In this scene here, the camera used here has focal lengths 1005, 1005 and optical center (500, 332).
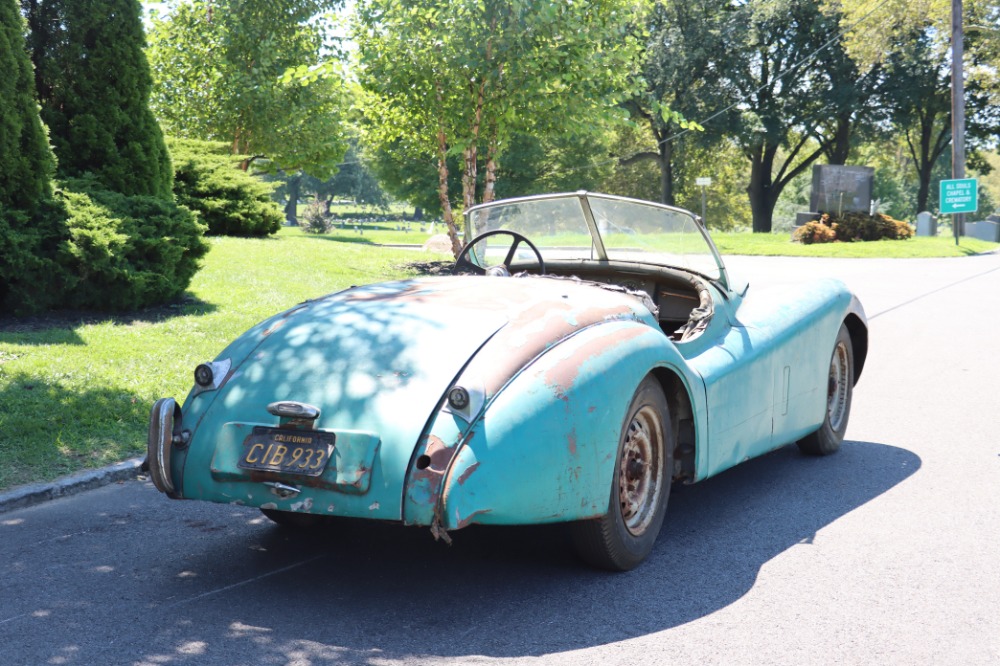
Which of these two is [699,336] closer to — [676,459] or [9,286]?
[676,459]

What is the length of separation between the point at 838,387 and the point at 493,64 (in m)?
9.56

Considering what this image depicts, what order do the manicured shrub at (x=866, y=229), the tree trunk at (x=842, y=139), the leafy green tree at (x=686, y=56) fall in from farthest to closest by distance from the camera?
the tree trunk at (x=842, y=139) < the leafy green tree at (x=686, y=56) < the manicured shrub at (x=866, y=229)

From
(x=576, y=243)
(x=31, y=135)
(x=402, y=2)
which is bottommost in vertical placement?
(x=576, y=243)

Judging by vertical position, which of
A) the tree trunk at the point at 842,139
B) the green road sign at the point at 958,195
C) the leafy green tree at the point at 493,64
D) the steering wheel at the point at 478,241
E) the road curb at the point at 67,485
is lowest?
the road curb at the point at 67,485

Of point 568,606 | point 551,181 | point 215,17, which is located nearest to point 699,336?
point 568,606

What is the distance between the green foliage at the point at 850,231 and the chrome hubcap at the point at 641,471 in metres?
31.3

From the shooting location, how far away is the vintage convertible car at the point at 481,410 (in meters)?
3.42

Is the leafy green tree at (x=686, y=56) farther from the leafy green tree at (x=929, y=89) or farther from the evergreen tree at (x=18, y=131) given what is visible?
the evergreen tree at (x=18, y=131)

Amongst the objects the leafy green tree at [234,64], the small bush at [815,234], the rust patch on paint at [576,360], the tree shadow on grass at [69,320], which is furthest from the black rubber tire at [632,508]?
the small bush at [815,234]

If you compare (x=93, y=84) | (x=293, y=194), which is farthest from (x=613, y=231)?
(x=293, y=194)

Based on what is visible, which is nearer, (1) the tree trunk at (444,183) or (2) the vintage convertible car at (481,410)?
(2) the vintage convertible car at (481,410)

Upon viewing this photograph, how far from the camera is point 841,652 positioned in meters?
3.19

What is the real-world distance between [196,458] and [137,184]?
26.8 feet

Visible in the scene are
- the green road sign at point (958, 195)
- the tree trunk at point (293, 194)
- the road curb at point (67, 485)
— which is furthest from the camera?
the tree trunk at point (293, 194)
